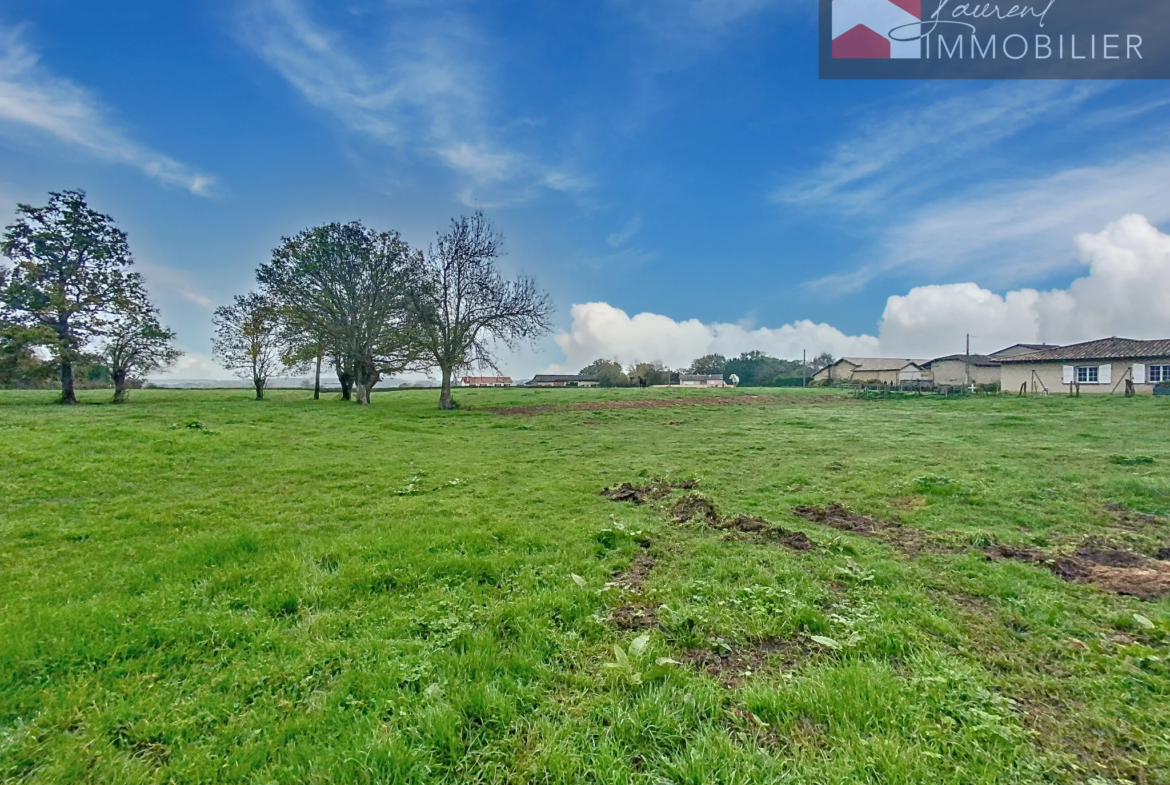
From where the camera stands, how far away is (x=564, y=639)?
3510 millimetres

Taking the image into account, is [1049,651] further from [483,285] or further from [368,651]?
[483,285]

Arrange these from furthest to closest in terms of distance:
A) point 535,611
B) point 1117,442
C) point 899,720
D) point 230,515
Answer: point 1117,442 < point 230,515 < point 535,611 < point 899,720

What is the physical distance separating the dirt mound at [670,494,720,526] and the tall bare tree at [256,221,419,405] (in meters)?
24.7

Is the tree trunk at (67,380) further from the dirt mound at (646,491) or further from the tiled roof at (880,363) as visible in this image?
the tiled roof at (880,363)

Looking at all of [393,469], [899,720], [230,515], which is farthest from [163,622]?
[393,469]

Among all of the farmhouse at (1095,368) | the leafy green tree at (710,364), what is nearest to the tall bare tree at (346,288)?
the farmhouse at (1095,368)

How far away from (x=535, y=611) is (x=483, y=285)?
82.6 feet

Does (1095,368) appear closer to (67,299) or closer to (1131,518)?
(1131,518)

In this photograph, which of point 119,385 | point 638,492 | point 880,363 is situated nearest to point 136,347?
point 119,385

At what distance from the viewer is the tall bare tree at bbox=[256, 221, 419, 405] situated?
92.7ft

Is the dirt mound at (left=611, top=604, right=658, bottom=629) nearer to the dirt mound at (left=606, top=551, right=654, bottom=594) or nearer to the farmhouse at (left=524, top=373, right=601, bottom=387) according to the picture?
the dirt mound at (left=606, top=551, right=654, bottom=594)

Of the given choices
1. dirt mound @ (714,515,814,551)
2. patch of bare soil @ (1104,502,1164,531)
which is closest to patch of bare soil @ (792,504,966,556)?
dirt mound @ (714,515,814,551)

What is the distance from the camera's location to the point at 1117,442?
1288cm

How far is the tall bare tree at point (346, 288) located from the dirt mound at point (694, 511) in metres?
24.7
